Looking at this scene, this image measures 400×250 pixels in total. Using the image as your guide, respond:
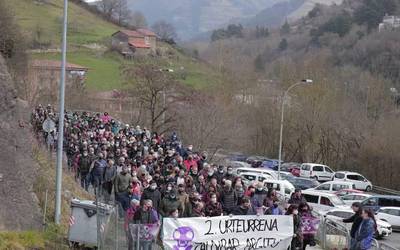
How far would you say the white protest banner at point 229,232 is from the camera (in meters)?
15.4

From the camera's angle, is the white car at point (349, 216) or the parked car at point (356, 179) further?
the parked car at point (356, 179)

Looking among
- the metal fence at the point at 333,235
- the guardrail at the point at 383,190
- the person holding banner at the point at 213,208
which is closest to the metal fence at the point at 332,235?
the metal fence at the point at 333,235

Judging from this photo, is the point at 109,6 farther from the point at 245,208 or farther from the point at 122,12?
the point at 245,208

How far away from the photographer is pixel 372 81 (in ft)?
244

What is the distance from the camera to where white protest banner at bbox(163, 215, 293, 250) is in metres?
15.4

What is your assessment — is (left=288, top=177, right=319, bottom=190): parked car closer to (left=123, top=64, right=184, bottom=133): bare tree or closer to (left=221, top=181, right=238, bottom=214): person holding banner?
(left=123, top=64, right=184, bottom=133): bare tree

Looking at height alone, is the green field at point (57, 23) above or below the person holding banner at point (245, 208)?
above

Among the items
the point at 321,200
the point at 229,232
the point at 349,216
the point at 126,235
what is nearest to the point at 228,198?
the point at 229,232

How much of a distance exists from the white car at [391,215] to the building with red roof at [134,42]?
93352 mm

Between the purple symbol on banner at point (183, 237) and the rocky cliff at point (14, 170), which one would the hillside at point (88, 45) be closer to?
the rocky cliff at point (14, 170)

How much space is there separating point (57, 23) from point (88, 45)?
802 cm

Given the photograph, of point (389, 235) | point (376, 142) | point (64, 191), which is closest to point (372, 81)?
point (376, 142)

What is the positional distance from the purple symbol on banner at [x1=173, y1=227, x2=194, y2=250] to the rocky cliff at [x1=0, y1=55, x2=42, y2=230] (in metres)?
5.04

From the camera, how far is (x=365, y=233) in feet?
48.3
